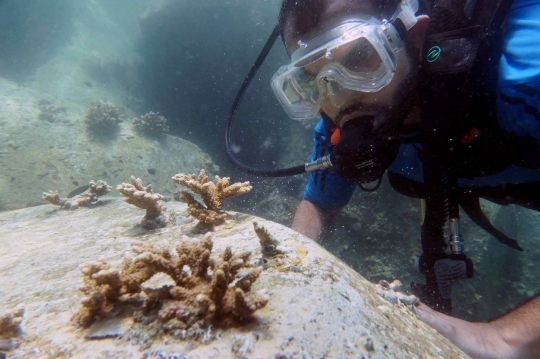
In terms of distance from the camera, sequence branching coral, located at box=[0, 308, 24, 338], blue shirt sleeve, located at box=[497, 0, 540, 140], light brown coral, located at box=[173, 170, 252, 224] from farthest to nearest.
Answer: light brown coral, located at box=[173, 170, 252, 224] < blue shirt sleeve, located at box=[497, 0, 540, 140] < branching coral, located at box=[0, 308, 24, 338]

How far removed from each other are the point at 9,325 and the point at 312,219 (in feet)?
9.34

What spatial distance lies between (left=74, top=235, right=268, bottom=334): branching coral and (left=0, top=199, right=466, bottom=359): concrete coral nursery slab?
0.21ft

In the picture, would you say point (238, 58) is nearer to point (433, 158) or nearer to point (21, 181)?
point (21, 181)

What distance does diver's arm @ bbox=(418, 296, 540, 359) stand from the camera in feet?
5.93

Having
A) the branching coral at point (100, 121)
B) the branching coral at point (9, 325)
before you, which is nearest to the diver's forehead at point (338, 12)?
the branching coral at point (9, 325)

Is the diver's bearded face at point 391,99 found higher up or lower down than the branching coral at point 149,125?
lower down

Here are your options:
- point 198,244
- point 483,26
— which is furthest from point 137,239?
point 483,26

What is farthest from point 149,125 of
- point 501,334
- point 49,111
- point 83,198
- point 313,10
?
point 501,334

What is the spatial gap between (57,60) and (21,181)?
15.1 meters

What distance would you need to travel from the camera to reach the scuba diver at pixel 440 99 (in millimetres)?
1844

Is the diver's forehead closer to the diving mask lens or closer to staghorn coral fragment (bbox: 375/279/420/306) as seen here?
the diving mask lens

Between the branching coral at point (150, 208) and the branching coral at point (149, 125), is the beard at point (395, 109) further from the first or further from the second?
the branching coral at point (149, 125)

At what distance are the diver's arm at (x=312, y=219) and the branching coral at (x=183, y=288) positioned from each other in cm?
214

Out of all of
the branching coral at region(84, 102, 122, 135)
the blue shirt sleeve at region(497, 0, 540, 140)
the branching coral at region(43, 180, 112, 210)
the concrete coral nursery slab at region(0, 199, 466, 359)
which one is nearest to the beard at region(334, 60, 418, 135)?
the blue shirt sleeve at region(497, 0, 540, 140)
